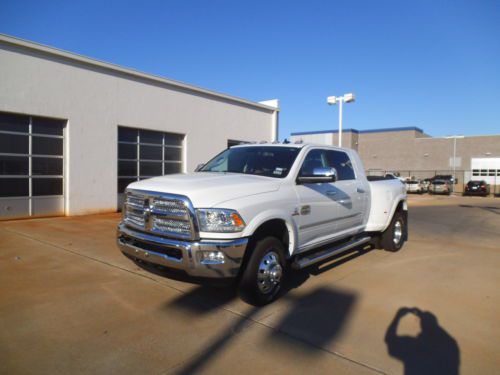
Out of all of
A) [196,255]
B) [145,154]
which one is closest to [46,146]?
[145,154]

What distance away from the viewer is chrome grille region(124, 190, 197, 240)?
3967 millimetres

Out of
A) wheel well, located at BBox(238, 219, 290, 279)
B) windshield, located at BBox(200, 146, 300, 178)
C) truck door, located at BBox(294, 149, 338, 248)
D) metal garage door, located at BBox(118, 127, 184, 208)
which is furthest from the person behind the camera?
metal garage door, located at BBox(118, 127, 184, 208)

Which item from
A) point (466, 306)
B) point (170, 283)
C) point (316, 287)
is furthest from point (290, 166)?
point (466, 306)

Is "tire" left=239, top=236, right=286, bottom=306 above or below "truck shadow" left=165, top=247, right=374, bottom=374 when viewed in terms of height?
above

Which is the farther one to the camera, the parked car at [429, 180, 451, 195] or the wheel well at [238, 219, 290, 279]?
the parked car at [429, 180, 451, 195]

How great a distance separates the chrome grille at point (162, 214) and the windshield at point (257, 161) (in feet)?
4.94

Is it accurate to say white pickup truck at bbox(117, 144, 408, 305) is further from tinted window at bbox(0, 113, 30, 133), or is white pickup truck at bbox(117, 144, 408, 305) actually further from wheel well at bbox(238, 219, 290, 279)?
tinted window at bbox(0, 113, 30, 133)

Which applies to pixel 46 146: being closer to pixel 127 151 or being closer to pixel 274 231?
pixel 127 151

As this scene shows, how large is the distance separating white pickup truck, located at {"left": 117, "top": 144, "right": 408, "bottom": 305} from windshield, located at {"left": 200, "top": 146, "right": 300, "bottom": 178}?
15 mm


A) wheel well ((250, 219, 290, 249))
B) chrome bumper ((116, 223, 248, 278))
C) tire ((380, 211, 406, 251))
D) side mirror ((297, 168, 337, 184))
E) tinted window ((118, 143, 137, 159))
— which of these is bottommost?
tire ((380, 211, 406, 251))

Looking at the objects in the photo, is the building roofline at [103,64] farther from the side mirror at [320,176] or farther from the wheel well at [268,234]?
the wheel well at [268,234]

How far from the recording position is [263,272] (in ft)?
14.4

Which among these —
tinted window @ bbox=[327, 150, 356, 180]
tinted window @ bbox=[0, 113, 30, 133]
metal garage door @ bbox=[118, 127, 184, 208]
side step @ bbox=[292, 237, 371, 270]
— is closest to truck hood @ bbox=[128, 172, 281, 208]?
side step @ bbox=[292, 237, 371, 270]

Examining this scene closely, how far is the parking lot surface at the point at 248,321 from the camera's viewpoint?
3.27 m
